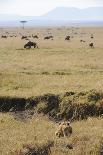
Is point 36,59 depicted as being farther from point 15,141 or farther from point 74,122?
point 15,141

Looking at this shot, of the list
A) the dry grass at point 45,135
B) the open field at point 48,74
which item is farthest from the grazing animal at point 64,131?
the open field at point 48,74

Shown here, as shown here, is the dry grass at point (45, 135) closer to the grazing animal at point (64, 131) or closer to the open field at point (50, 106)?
the open field at point (50, 106)

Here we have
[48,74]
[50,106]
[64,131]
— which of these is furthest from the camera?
[48,74]

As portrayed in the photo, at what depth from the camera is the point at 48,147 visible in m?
11.4

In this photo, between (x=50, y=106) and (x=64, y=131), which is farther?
(x=50, y=106)

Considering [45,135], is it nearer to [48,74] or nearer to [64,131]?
[64,131]

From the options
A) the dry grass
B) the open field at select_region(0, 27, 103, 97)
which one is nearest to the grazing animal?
the dry grass

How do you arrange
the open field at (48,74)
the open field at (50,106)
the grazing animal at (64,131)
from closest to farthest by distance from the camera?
the open field at (50,106) → the grazing animal at (64,131) → the open field at (48,74)

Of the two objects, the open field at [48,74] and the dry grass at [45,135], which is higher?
the open field at [48,74]

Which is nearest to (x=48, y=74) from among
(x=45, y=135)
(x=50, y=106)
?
(x=50, y=106)

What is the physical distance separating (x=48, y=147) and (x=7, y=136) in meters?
2.12

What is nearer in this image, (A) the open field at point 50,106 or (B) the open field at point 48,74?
(A) the open field at point 50,106

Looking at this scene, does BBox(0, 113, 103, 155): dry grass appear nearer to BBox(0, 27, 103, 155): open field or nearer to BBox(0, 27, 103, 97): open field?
BBox(0, 27, 103, 155): open field

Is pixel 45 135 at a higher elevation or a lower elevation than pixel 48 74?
lower
